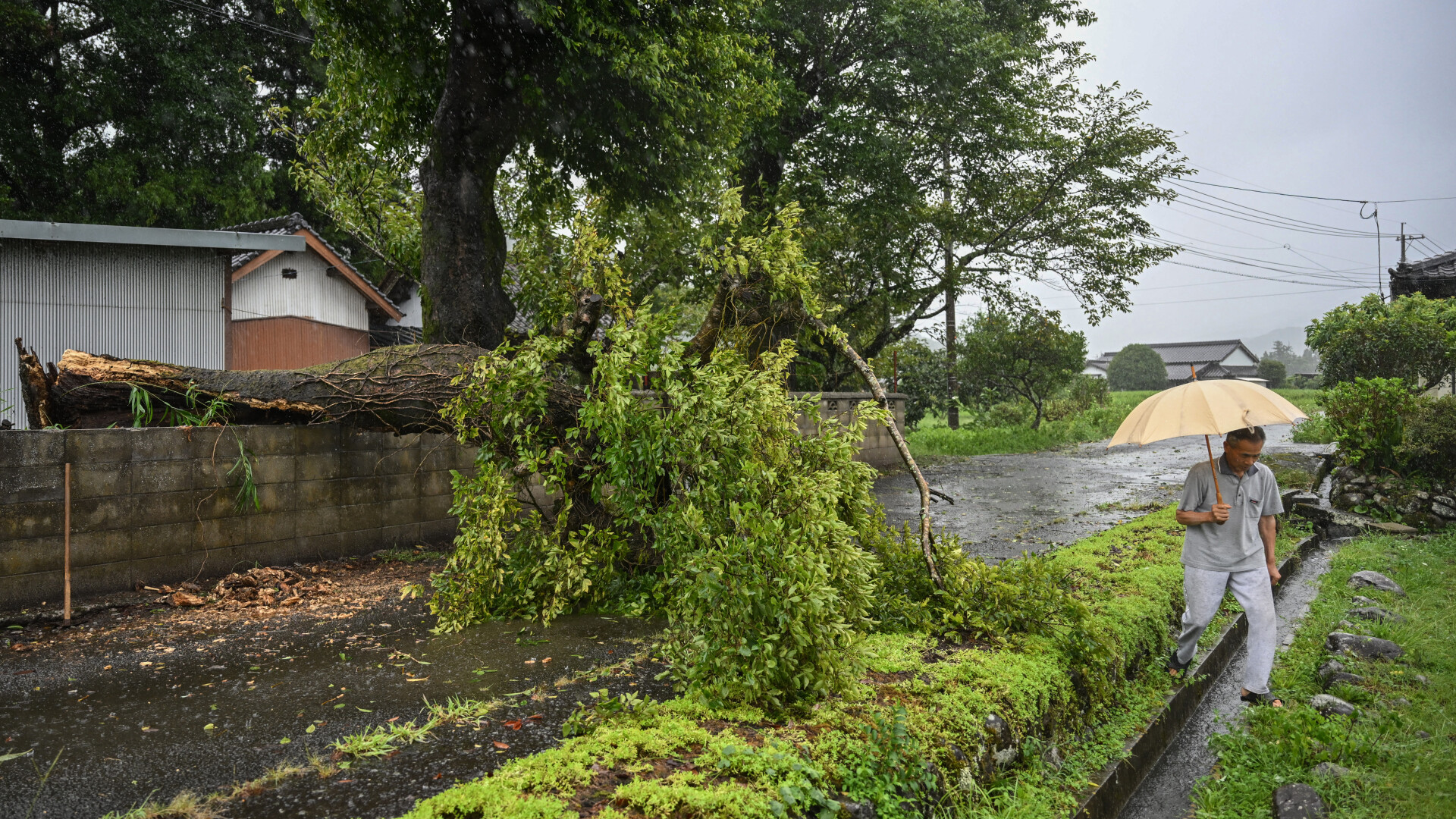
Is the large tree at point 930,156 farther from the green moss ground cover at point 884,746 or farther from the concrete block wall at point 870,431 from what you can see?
the green moss ground cover at point 884,746

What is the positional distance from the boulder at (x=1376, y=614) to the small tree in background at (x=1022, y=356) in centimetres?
1528

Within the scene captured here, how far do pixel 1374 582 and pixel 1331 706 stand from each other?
3.13 metres

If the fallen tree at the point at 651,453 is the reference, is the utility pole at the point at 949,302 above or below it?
above

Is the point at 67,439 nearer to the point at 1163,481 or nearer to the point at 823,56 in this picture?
the point at 823,56

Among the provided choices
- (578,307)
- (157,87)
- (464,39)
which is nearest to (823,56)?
(464,39)

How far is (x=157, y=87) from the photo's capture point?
615 inches

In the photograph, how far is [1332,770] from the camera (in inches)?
141

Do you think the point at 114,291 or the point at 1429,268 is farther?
the point at 1429,268

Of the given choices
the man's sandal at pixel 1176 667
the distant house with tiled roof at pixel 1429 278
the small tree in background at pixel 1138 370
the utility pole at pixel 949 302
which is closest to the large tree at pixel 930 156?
the utility pole at pixel 949 302

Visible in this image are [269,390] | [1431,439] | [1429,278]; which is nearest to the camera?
[269,390]

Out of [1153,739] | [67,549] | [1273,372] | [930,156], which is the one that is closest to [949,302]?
[930,156]

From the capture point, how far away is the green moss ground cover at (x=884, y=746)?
248 cm

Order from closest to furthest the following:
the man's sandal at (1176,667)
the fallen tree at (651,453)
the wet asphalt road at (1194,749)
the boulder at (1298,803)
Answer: the boulder at (1298,803) < the fallen tree at (651,453) < the wet asphalt road at (1194,749) < the man's sandal at (1176,667)

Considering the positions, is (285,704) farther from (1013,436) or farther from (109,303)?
(1013,436)
